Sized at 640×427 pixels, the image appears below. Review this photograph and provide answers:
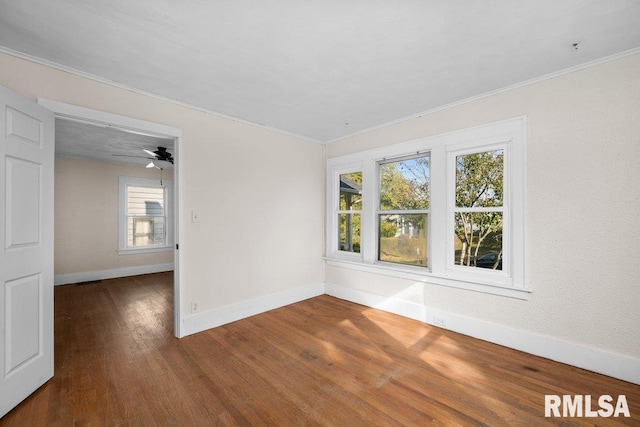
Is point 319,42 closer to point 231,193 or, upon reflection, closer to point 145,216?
point 231,193

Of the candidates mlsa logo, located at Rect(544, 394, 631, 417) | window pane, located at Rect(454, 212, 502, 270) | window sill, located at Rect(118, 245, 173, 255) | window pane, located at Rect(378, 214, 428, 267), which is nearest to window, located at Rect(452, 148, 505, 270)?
window pane, located at Rect(454, 212, 502, 270)

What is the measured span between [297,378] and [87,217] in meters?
6.07

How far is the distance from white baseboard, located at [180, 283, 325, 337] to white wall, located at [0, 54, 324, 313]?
0.08 m

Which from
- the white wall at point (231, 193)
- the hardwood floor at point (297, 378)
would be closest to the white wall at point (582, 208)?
the hardwood floor at point (297, 378)

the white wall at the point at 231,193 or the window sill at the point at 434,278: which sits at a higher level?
the white wall at the point at 231,193

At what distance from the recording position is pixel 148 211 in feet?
21.8

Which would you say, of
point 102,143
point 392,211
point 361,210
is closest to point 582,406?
point 392,211

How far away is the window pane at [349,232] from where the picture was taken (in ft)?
14.2

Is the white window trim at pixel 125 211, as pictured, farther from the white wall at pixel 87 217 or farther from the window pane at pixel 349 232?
the window pane at pixel 349 232

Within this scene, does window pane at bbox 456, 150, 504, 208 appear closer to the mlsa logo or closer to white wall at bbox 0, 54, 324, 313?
the mlsa logo

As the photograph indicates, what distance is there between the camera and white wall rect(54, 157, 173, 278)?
17.7 ft

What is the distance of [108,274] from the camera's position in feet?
19.2

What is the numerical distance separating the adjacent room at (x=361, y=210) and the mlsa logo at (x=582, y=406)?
0.01 metres

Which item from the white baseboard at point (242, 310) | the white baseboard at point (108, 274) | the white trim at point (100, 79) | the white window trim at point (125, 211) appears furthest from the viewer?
the white window trim at point (125, 211)
